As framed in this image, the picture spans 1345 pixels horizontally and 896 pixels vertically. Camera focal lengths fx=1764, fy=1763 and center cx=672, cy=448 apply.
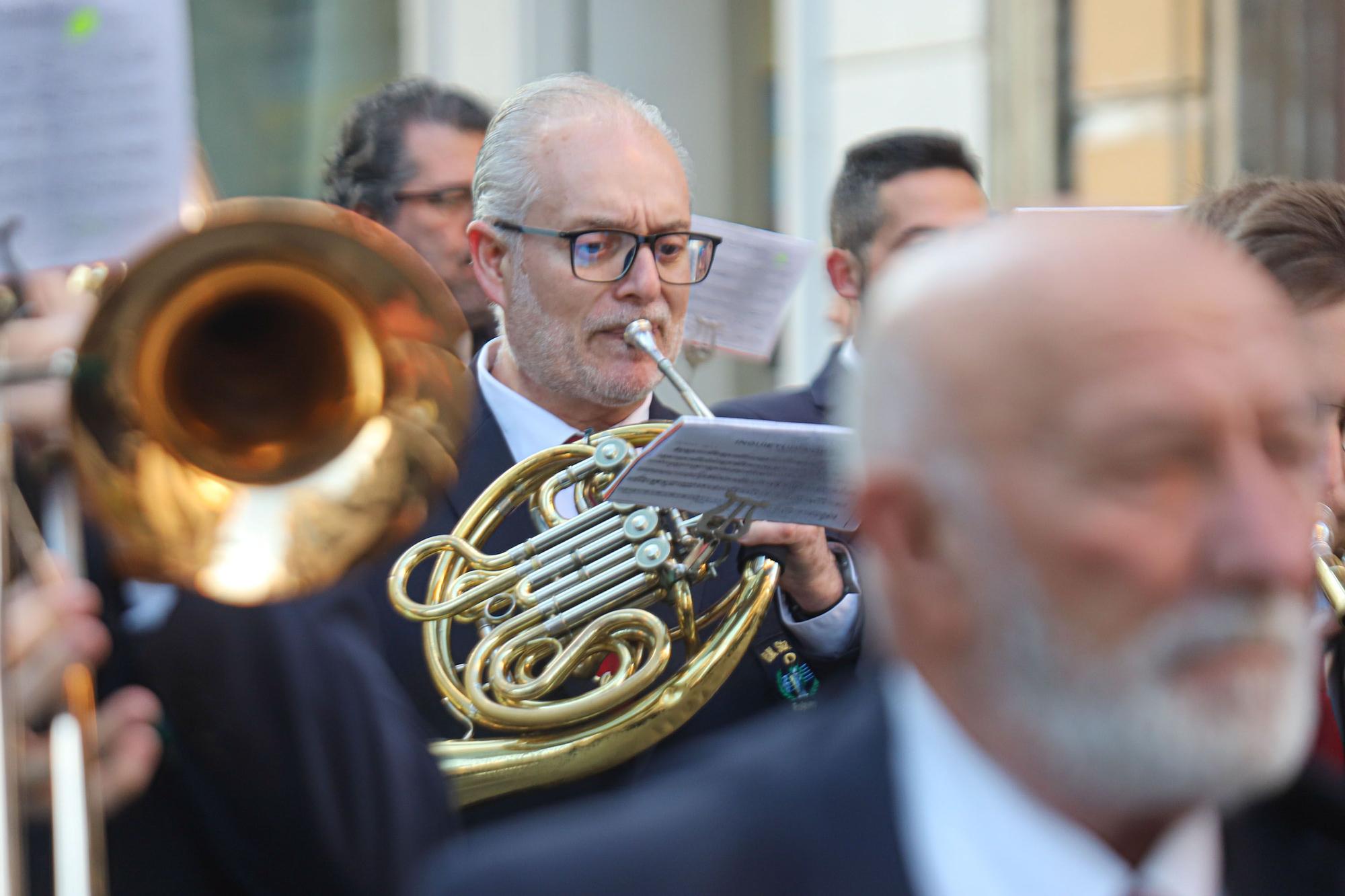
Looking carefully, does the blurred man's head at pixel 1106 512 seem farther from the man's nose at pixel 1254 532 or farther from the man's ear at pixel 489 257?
the man's ear at pixel 489 257

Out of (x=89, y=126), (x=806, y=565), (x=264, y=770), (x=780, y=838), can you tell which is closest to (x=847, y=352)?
(x=806, y=565)

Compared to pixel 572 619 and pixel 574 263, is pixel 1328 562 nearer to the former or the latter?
pixel 572 619

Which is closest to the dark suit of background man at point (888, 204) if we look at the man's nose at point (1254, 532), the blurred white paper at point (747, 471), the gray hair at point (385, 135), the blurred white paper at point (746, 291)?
the blurred white paper at point (746, 291)

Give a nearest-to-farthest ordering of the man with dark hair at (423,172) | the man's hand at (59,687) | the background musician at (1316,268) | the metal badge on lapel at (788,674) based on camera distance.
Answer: the man's hand at (59,687), the background musician at (1316,268), the metal badge on lapel at (788,674), the man with dark hair at (423,172)

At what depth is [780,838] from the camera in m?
1.32

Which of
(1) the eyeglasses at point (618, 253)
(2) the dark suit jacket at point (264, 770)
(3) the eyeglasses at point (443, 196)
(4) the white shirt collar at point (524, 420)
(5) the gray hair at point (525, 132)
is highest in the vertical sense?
(5) the gray hair at point (525, 132)

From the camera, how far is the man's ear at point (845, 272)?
400cm

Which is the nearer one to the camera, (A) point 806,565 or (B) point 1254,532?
(B) point 1254,532

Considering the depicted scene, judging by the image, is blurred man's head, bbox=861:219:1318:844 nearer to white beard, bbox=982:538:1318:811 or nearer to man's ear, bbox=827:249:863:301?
white beard, bbox=982:538:1318:811

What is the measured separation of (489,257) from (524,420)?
1.03 ft

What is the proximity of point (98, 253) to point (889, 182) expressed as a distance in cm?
269

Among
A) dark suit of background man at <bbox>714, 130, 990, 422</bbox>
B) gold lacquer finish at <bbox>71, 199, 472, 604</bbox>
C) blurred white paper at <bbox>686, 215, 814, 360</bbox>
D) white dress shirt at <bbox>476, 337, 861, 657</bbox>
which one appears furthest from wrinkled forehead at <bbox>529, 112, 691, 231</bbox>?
gold lacquer finish at <bbox>71, 199, 472, 604</bbox>

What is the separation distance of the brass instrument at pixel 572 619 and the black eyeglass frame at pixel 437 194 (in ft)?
3.92

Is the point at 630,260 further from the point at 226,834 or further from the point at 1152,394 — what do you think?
the point at 1152,394
